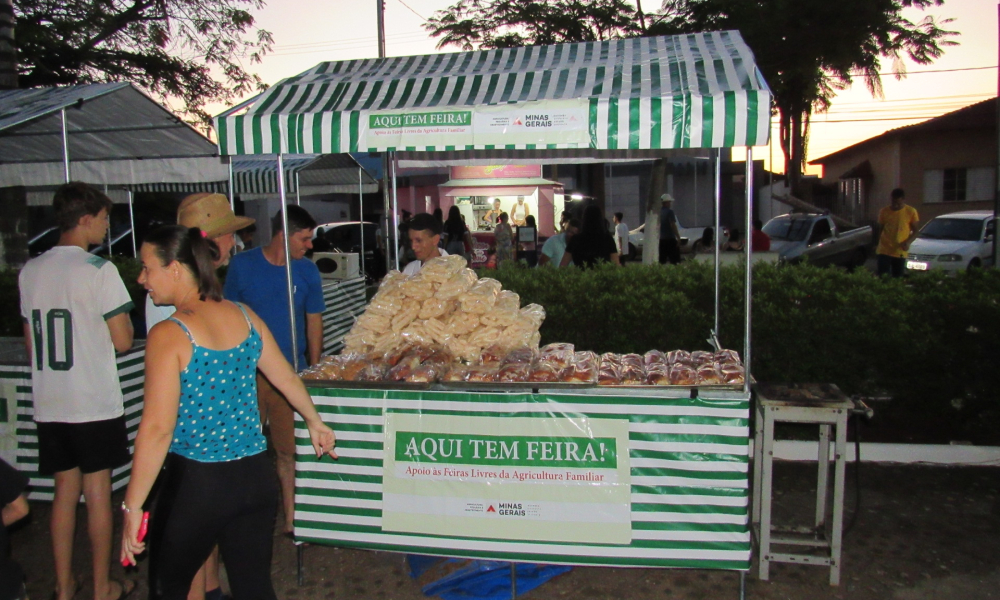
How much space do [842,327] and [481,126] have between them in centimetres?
339

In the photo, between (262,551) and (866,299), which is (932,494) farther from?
(262,551)

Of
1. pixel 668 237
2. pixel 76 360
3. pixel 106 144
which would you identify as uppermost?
pixel 106 144

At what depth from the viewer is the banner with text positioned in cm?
361

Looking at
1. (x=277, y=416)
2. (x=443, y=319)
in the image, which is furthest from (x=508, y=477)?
(x=277, y=416)

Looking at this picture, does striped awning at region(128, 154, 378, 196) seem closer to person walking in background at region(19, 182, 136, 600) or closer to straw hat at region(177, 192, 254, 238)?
straw hat at region(177, 192, 254, 238)

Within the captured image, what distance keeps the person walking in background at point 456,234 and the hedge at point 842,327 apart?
9943mm

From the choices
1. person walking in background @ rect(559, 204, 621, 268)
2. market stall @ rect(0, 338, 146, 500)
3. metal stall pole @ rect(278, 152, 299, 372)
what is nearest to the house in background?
person walking in background @ rect(559, 204, 621, 268)

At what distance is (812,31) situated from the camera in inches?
671

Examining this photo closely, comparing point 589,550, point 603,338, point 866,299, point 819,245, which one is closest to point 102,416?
point 589,550

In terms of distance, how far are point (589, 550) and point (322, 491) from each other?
146 centimetres

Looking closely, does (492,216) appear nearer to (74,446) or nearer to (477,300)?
(477,300)

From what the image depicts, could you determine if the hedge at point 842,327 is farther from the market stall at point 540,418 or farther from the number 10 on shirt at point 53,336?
the number 10 on shirt at point 53,336

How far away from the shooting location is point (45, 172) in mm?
7734

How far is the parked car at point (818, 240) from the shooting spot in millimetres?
17859
